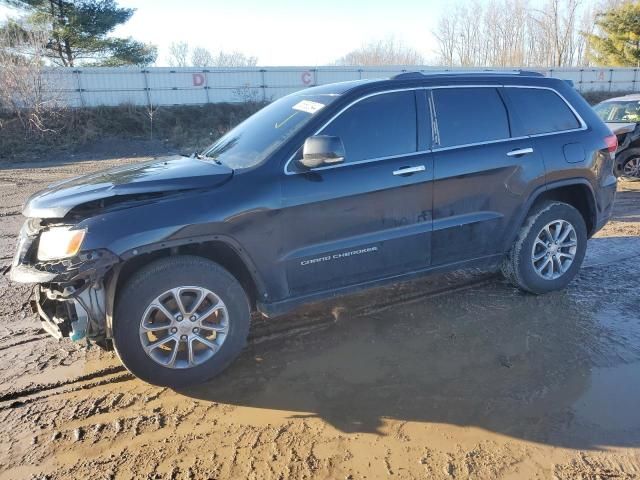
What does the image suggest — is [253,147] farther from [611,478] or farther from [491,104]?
[611,478]

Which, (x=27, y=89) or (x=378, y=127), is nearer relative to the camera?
(x=378, y=127)

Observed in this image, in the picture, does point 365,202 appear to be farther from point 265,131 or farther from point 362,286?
point 265,131

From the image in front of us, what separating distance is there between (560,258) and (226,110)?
2178 centimetres

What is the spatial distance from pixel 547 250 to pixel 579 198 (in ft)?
2.21

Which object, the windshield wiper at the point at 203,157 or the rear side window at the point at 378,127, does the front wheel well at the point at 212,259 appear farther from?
the rear side window at the point at 378,127

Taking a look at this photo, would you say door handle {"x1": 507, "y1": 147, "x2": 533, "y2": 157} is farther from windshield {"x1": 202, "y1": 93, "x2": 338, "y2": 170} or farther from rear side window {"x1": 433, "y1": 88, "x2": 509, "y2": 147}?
windshield {"x1": 202, "y1": 93, "x2": 338, "y2": 170}

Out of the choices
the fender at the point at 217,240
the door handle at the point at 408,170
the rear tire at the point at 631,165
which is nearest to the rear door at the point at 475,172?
the door handle at the point at 408,170

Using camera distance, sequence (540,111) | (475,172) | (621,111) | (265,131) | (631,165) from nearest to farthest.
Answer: (265,131)
(475,172)
(540,111)
(631,165)
(621,111)

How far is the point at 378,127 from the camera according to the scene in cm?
375

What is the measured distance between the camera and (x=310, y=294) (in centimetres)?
358

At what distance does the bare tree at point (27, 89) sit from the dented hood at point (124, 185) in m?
19.2

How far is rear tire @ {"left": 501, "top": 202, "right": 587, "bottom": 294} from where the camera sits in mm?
4410

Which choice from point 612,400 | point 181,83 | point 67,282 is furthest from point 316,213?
point 181,83

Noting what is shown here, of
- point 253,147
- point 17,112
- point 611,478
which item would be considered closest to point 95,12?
point 17,112
